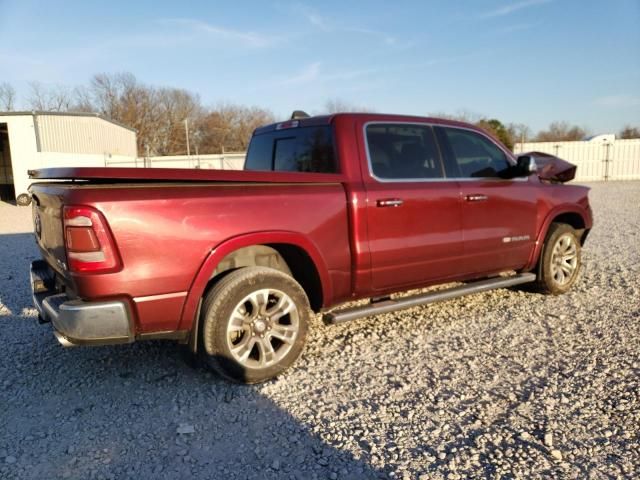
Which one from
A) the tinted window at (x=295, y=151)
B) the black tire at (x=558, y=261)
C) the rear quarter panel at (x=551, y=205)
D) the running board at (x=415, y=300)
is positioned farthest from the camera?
the black tire at (x=558, y=261)

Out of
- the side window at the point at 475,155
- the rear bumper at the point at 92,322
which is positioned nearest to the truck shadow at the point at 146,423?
the rear bumper at the point at 92,322

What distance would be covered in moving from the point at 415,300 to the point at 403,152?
128 centimetres

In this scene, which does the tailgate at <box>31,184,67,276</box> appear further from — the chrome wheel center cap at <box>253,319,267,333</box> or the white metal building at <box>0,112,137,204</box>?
the white metal building at <box>0,112,137,204</box>

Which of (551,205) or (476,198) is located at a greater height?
(476,198)

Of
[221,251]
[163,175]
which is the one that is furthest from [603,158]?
[163,175]

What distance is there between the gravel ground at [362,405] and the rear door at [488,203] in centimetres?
64

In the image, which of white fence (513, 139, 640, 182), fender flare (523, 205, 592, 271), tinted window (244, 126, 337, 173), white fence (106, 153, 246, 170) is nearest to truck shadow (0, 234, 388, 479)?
tinted window (244, 126, 337, 173)

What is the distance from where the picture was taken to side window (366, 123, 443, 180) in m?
3.95

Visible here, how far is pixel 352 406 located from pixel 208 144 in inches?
2654

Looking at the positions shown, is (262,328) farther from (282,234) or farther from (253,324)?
(282,234)

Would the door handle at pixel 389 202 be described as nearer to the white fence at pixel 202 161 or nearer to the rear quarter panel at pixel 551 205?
the rear quarter panel at pixel 551 205

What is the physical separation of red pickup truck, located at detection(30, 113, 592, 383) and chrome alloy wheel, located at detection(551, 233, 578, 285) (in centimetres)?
28

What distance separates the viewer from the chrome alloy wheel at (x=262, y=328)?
10.9 ft

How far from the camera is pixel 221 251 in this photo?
3131 mm
